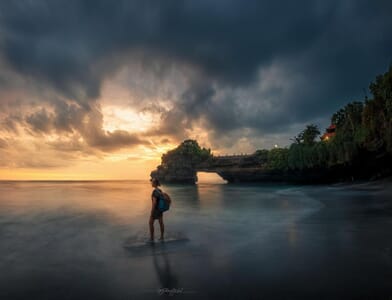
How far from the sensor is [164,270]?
6273 mm

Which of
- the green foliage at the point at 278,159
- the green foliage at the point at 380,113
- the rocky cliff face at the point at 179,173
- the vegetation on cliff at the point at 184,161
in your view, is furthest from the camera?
the rocky cliff face at the point at 179,173

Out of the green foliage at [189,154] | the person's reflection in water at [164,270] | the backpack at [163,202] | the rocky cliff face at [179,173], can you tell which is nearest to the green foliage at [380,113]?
the backpack at [163,202]

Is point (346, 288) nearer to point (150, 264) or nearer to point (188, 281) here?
point (188, 281)

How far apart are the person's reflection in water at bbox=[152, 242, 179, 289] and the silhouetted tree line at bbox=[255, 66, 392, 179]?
34.5 metres

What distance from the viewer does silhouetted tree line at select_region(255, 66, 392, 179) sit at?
1280 inches

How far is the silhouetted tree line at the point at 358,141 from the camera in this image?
32500 millimetres

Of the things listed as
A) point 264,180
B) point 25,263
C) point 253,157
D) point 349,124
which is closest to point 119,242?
point 25,263

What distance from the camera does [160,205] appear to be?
30.6 feet

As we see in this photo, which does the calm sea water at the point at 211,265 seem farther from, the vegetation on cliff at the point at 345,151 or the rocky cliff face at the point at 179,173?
the rocky cliff face at the point at 179,173

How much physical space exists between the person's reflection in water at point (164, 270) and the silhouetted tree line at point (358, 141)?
3451 cm

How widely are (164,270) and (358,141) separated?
43532 mm

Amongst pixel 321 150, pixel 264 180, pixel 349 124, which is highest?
pixel 349 124

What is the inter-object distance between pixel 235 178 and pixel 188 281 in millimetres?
81676

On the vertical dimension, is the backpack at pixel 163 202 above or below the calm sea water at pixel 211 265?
above
